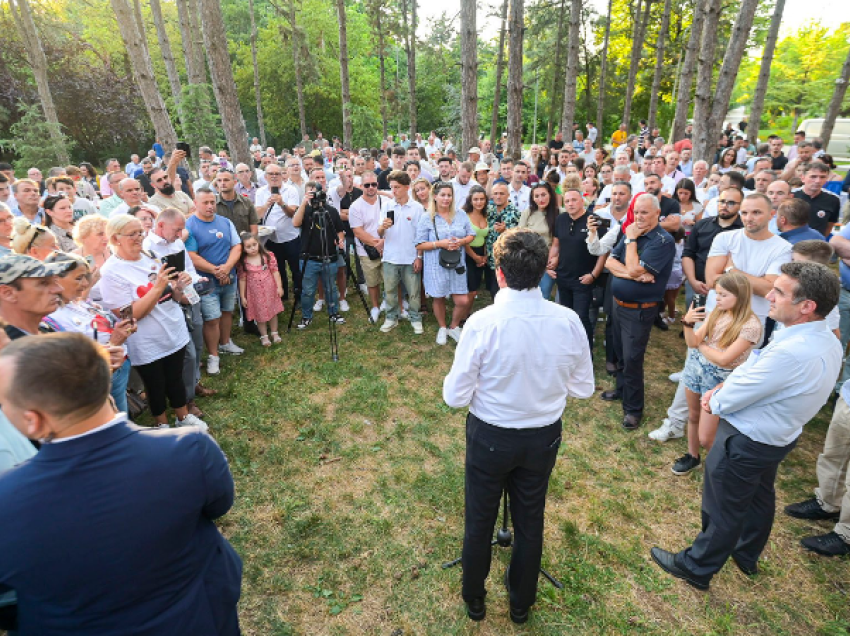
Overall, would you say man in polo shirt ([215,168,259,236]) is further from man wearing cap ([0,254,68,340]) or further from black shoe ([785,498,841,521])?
black shoe ([785,498,841,521])

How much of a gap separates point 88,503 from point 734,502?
10.1ft

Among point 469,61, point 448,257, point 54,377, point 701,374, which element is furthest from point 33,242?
point 469,61

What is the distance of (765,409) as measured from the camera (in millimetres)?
2547

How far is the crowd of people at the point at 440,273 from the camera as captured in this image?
2.68 m

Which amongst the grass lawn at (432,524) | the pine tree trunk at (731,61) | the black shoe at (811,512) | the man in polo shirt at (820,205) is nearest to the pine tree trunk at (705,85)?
the pine tree trunk at (731,61)

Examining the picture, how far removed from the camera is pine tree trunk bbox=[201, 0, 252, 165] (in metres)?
7.94

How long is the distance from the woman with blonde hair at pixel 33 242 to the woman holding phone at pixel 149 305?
38 centimetres

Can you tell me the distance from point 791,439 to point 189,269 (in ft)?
16.0

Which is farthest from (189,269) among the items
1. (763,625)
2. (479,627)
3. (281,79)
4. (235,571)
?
(281,79)

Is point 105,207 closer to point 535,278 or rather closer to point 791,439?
point 535,278

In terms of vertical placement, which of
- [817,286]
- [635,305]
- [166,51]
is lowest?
[635,305]

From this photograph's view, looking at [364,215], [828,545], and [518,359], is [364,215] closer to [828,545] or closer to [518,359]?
[518,359]

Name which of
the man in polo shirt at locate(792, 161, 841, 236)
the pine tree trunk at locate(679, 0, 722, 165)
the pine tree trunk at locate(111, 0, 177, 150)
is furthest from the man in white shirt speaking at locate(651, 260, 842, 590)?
the pine tree trunk at locate(111, 0, 177, 150)

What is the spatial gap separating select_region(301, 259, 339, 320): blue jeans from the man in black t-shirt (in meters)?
2.77
